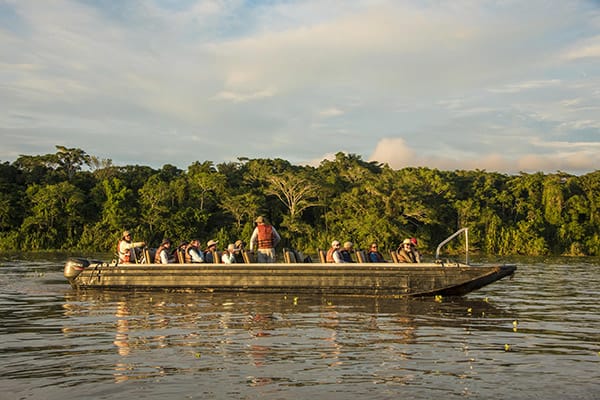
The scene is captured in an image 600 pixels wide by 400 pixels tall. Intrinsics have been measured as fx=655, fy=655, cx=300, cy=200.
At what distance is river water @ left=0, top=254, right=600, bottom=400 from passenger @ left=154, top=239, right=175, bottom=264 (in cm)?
154

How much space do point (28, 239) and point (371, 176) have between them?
33.1m

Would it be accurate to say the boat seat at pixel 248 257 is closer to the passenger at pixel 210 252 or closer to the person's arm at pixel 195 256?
the passenger at pixel 210 252

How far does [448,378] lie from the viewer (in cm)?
857

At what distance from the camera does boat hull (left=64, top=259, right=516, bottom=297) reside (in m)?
16.9

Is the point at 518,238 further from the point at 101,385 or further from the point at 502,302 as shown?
the point at 101,385

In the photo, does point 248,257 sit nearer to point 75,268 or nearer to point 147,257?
point 147,257

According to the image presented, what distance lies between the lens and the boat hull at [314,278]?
1689 cm

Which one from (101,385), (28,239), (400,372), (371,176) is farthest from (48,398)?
(371,176)

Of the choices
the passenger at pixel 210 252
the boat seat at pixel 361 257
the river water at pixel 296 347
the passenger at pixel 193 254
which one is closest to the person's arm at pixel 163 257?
the passenger at pixel 193 254

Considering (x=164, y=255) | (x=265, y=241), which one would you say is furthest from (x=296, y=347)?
(x=164, y=255)

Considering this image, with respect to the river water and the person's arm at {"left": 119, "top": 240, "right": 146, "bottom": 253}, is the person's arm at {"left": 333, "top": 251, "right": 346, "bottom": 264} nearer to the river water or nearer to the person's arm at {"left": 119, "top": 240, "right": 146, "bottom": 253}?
the river water

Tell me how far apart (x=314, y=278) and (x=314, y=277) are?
0.03m

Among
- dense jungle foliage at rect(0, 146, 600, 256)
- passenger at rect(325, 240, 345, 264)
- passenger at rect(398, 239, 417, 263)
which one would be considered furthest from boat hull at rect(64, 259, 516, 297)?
dense jungle foliage at rect(0, 146, 600, 256)

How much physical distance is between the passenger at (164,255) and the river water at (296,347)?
1.54m
